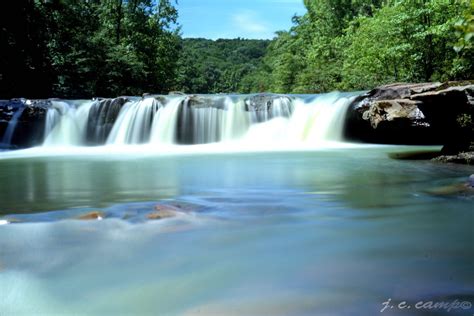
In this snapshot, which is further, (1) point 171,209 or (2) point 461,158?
(2) point 461,158

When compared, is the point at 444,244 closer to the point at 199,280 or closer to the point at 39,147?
the point at 199,280

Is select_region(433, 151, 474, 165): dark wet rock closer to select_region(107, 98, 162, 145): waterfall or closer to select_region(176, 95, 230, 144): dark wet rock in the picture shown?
select_region(176, 95, 230, 144): dark wet rock

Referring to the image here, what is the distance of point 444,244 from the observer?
3990 millimetres

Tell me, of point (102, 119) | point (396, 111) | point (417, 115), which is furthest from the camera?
point (102, 119)

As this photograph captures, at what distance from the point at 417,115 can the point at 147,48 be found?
1076 inches

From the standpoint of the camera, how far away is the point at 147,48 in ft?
117

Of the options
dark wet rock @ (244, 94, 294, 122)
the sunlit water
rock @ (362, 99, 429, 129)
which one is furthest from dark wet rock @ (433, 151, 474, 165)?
dark wet rock @ (244, 94, 294, 122)

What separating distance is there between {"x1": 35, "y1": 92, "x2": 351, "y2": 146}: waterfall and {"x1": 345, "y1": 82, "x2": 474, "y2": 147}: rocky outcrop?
178cm

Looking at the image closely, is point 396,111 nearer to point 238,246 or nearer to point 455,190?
point 455,190

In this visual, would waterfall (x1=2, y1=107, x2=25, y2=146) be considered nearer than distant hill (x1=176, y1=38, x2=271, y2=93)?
Yes

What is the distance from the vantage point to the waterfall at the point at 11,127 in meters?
16.8

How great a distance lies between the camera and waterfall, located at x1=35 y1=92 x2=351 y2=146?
1647 cm

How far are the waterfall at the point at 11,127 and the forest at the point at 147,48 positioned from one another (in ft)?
21.6

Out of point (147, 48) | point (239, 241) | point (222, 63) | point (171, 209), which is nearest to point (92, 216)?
point (171, 209)
